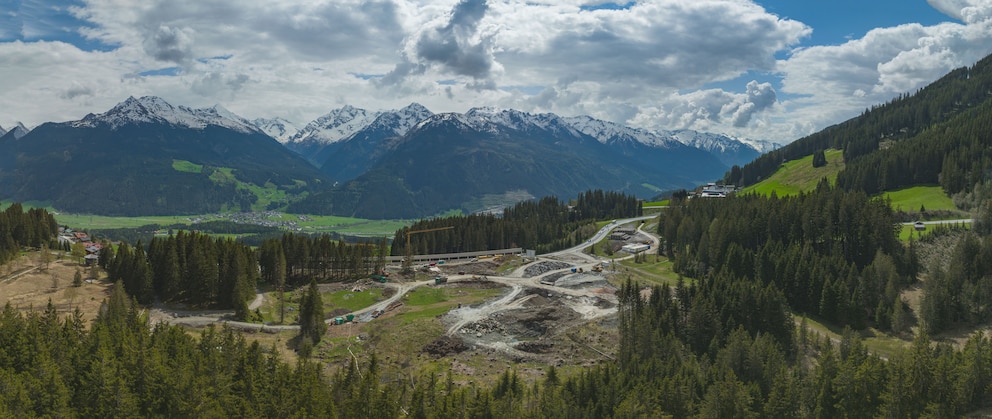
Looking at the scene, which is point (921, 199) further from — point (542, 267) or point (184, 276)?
point (184, 276)

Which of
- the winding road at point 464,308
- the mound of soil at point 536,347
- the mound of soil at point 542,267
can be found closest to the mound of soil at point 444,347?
the winding road at point 464,308

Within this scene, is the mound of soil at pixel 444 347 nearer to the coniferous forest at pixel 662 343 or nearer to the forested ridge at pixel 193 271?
the coniferous forest at pixel 662 343

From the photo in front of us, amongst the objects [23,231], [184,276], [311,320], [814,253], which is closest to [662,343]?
[814,253]

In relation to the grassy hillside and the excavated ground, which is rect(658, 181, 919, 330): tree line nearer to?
the excavated ground

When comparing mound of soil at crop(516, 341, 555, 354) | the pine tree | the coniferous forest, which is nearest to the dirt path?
mound of soil at crop(516, 341, 555, 354)

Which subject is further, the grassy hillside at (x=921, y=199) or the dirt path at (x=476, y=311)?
the grassy hillside at (x=921, y=199)

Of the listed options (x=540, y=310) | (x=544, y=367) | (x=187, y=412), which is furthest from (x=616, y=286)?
(x=187, y=412)

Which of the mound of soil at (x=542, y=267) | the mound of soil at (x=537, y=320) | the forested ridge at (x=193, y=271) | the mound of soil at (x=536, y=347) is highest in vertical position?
the forested ridge at (x=193, y=271)
